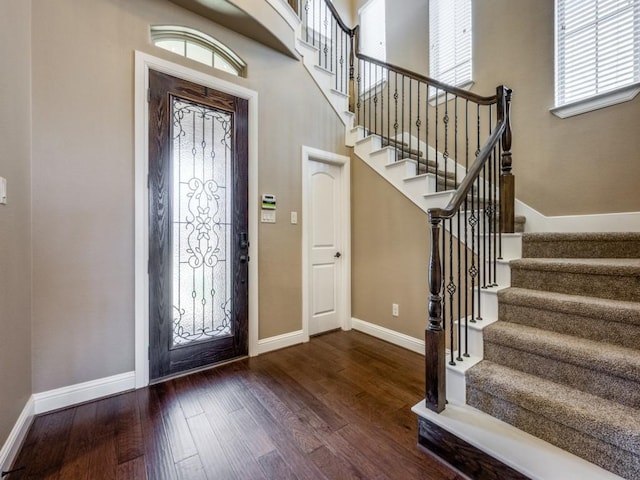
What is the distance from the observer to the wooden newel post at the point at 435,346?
4.95ft

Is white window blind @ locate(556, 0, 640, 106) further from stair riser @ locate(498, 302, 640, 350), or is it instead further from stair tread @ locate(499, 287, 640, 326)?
stair riser @ locate(498, 302, 640, 350)

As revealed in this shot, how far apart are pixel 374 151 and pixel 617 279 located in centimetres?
220

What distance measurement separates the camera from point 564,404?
126 cm

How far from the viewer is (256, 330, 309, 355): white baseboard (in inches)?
106

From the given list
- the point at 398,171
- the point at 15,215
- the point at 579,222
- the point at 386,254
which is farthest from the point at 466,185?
the point at 15,215

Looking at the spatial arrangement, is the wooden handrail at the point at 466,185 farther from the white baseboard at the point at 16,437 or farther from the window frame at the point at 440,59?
the white baseboard at the point at 16,437

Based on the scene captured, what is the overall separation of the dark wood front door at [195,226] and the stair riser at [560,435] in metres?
1.91

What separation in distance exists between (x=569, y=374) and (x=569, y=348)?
0.42 ft

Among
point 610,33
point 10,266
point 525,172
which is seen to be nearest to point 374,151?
point 525,172

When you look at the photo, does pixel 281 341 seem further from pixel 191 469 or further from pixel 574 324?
pixel 574 324

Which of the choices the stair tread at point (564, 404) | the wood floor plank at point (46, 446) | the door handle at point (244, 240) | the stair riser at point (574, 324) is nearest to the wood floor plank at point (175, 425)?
the wood floor plank at point (46, 446)

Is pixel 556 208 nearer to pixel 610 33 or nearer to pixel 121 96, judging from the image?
pixel 610 33

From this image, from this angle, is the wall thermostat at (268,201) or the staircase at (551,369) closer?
the staircase at (551,369)

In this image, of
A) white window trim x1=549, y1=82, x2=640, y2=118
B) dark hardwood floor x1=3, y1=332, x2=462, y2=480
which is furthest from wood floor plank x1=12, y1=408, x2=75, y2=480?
white window trim x1=549, y1=82, x2=640, y2=118
